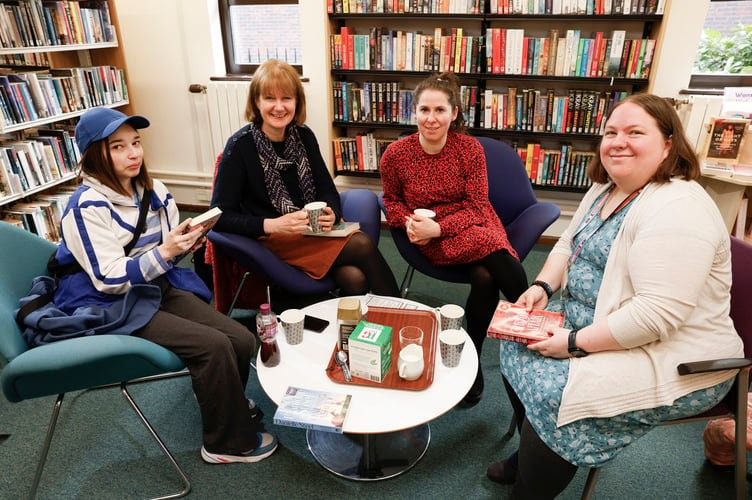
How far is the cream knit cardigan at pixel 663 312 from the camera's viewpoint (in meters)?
1.23

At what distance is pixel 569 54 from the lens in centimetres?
306

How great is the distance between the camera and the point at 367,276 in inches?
88.3

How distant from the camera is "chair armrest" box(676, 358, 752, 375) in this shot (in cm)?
123

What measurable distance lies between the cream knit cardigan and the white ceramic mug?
1.33 ft

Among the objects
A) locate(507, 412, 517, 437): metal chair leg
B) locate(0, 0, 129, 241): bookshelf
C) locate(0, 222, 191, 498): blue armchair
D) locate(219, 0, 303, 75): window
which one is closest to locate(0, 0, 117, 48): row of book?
locate(0, 0, 129, 241): bookshelf

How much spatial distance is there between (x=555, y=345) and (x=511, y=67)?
2.30 metres

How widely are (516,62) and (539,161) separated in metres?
0.66

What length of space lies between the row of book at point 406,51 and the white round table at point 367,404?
197 cm

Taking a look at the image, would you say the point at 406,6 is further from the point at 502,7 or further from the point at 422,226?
the point at 422,226

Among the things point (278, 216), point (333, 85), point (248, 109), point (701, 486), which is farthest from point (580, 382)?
point (333, 85)

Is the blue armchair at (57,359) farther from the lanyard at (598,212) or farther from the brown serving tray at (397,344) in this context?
the lanyard at (598,212)

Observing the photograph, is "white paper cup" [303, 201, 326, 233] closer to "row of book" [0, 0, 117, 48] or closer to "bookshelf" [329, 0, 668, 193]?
"bookshelf" [329, 0, 668, 193]

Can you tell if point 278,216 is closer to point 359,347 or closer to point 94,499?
point 359,347

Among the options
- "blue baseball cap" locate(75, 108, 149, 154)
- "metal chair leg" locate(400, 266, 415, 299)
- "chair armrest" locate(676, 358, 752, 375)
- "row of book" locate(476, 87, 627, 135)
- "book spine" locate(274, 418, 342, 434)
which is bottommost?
"metal chair leg" locate(400, 266, 415, 299)
